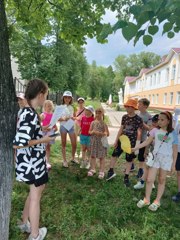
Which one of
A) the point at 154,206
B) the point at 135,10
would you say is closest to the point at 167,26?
the point at 135,10

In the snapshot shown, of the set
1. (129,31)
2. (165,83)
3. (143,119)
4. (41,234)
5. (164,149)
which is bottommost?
(41,234)

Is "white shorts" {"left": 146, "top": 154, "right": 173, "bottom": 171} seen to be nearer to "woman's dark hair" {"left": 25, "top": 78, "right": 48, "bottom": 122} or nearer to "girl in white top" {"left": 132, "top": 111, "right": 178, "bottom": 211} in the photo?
"girl in white top" {"left": 132, "top": 111, "right": 178, "bottom": 211}

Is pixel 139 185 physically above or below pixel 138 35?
below

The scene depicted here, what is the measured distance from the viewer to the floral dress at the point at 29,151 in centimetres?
219

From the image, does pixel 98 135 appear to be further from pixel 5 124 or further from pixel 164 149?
pixel 5 124

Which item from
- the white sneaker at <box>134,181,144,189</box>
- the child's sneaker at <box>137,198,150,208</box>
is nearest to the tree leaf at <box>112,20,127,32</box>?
the child's sneaker at <box>137,198,150,208</box>

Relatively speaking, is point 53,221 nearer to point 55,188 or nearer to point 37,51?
point 55,188

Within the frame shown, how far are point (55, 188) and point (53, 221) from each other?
0.97 metres

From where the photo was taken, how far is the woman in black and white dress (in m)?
2.20

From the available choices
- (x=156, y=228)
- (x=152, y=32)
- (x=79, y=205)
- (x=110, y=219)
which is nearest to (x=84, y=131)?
(x=79, y=205)

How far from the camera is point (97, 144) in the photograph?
458 cm

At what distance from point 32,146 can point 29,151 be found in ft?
0.19

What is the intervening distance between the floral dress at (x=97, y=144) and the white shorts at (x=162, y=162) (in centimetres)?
128

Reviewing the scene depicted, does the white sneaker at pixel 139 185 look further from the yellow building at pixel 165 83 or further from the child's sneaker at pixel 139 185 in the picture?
the yellow building at pixel 165 83
